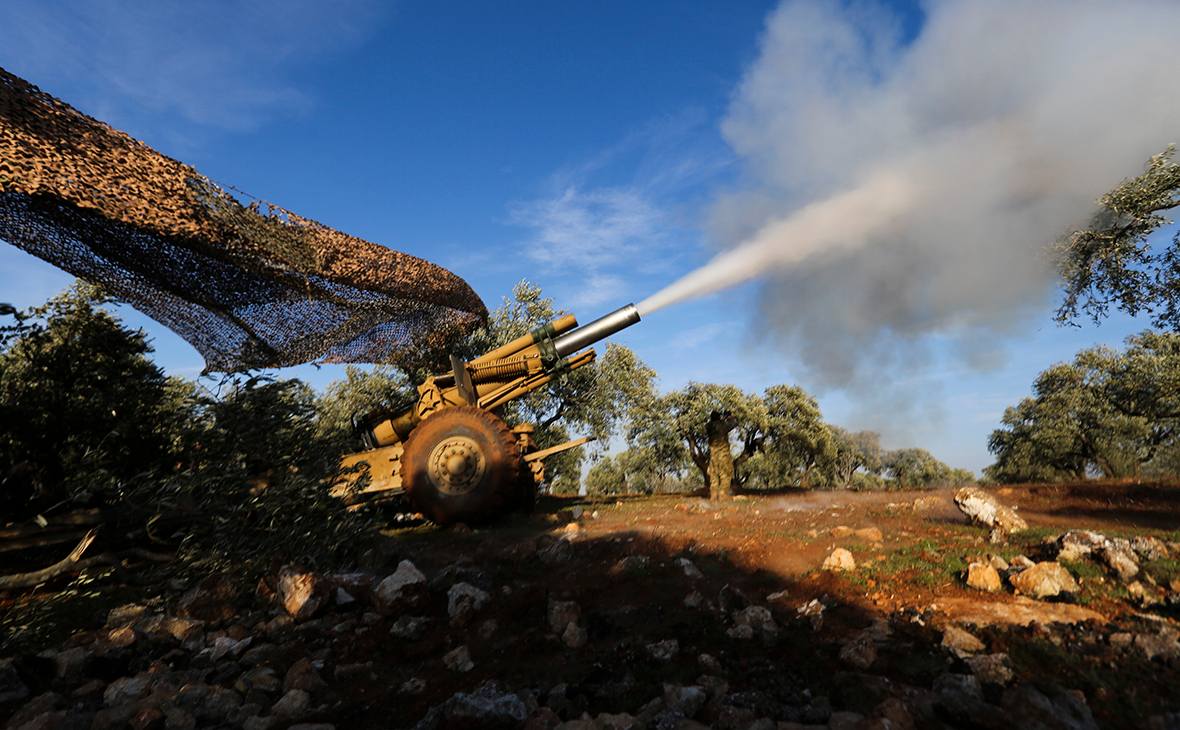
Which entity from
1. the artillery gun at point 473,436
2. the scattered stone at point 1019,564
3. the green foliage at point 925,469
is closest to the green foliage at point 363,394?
the artillery gun at point 473,436

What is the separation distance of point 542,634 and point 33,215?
7.10 metres

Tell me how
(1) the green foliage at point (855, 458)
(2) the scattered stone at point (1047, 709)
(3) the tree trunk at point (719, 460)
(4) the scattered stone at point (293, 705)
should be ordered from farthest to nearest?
(1) the green foliage at point (855, 458), (3) the tree trunk at point (719, 460), (4) the scattered stone at point (293, 705), (2) the scattered stone at point (1047, 709)

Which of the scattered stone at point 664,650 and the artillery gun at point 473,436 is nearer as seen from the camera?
the scattered stone at point 664,650

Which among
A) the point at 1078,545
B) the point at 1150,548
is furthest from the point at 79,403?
the point at 1150,548

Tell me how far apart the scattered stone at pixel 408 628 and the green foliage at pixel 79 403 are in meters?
5.28

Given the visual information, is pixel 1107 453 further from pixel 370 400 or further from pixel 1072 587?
pixel 370 400

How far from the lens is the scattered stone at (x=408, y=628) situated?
5121 millimetres

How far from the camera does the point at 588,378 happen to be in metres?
21.2

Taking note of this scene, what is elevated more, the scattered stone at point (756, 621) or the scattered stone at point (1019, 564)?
the scattered stone at point (1019, 564)

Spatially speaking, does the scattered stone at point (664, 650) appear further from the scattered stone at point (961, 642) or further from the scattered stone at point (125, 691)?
the scattered stone at point (125, 691)

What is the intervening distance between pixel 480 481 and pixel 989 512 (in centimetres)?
856

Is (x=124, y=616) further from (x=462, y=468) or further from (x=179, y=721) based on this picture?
(x=462, y=468)

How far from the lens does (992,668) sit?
3457 mm

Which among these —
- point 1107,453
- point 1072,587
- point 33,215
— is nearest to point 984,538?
point 1072,587
